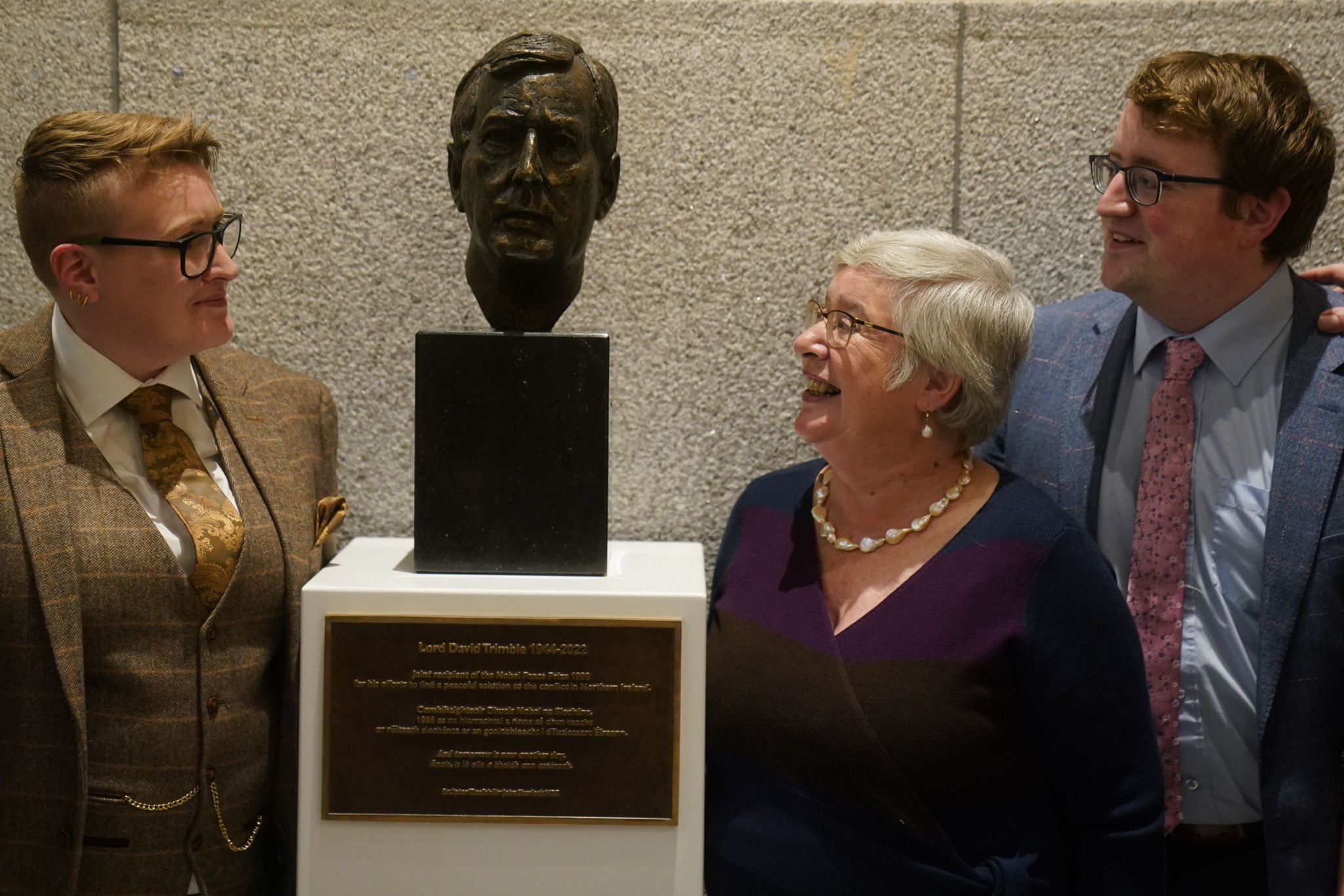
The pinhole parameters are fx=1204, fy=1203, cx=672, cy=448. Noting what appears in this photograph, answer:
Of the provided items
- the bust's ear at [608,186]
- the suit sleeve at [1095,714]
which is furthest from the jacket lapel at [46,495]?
the suit sleeve at [1095,714]

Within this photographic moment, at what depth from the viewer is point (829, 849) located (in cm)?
194

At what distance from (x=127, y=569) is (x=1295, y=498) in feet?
6.31

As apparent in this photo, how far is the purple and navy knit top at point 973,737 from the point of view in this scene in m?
1.90

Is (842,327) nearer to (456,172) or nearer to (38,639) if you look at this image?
(456,172)

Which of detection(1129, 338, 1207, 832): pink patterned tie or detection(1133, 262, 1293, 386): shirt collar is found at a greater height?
detection(1133, 262, 1293, 386): shirt collar

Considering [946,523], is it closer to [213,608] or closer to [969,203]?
[969,203]

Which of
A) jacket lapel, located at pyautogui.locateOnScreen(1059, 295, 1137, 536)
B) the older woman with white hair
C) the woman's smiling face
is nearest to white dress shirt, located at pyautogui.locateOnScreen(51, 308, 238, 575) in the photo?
the older woman with white hair

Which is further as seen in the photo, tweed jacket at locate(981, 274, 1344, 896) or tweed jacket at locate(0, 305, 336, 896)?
tweed jacket at locate(981, 274, 1344, 896)

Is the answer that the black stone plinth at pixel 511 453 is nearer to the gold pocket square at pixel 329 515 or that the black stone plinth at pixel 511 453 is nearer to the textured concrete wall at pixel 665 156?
the gold pocket square at pixel 329 515

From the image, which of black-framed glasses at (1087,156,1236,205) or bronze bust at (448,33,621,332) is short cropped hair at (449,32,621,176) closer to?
bronze bust at (448,33,621,332)

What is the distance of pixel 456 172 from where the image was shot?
2.22m

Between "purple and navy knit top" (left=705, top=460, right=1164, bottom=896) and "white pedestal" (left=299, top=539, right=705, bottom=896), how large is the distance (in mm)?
136

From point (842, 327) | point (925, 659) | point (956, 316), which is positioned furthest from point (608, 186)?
point (925, 659)

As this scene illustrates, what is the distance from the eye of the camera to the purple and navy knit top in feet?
6.24
